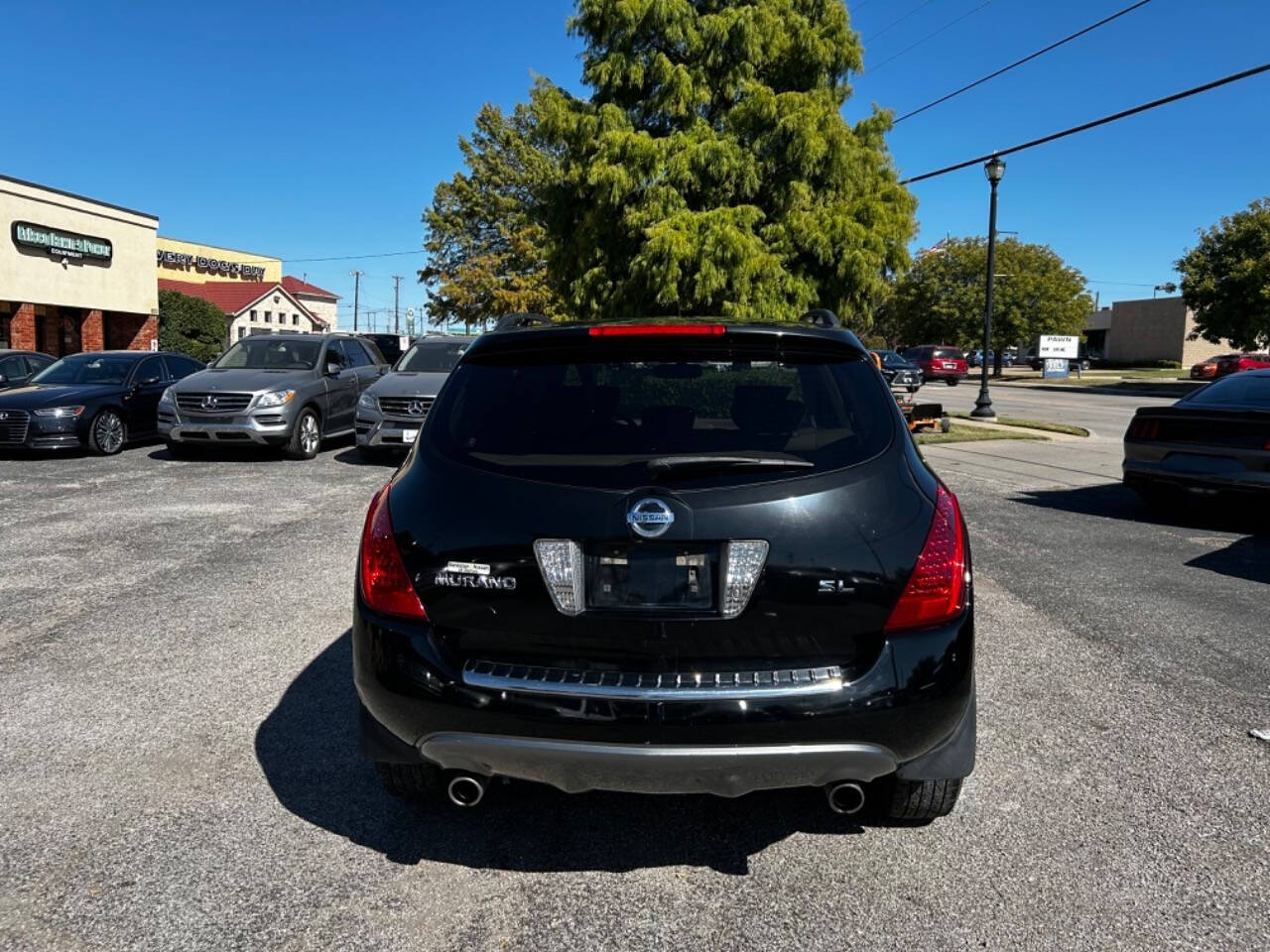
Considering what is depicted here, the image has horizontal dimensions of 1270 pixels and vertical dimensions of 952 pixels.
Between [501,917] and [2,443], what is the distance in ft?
40.0

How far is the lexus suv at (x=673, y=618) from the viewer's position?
8.04 feet

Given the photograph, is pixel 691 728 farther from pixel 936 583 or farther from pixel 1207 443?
pixel 1207 443

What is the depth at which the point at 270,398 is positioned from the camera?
1221cm

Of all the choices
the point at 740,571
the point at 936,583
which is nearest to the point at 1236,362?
the point at 936,583

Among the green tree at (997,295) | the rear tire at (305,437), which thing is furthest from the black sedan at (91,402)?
the green tree at (997,295)

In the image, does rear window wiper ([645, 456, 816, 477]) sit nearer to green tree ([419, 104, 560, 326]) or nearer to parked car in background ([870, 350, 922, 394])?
parked car in background ([870, 350, 922, 394])

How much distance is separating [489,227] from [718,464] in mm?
42326

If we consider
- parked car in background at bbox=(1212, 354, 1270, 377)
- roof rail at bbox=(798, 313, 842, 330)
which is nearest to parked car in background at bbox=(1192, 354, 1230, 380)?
parked car in background at bbox=(1212, 354, 1270, 377)

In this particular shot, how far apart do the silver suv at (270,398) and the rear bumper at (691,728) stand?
10378 millimetres

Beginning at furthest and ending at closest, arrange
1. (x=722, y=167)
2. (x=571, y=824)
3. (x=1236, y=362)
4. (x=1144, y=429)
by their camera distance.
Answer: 1. (x=1236, y=362)
2. (x=722, y=167)
3. (x=1144, y=429)
4. (x=571, y=824)

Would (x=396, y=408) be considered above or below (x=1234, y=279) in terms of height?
below

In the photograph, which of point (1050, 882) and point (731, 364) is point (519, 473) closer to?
point (731, 364)

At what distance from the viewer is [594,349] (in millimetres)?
2953

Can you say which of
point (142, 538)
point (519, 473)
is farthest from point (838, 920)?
point (142, 538)
